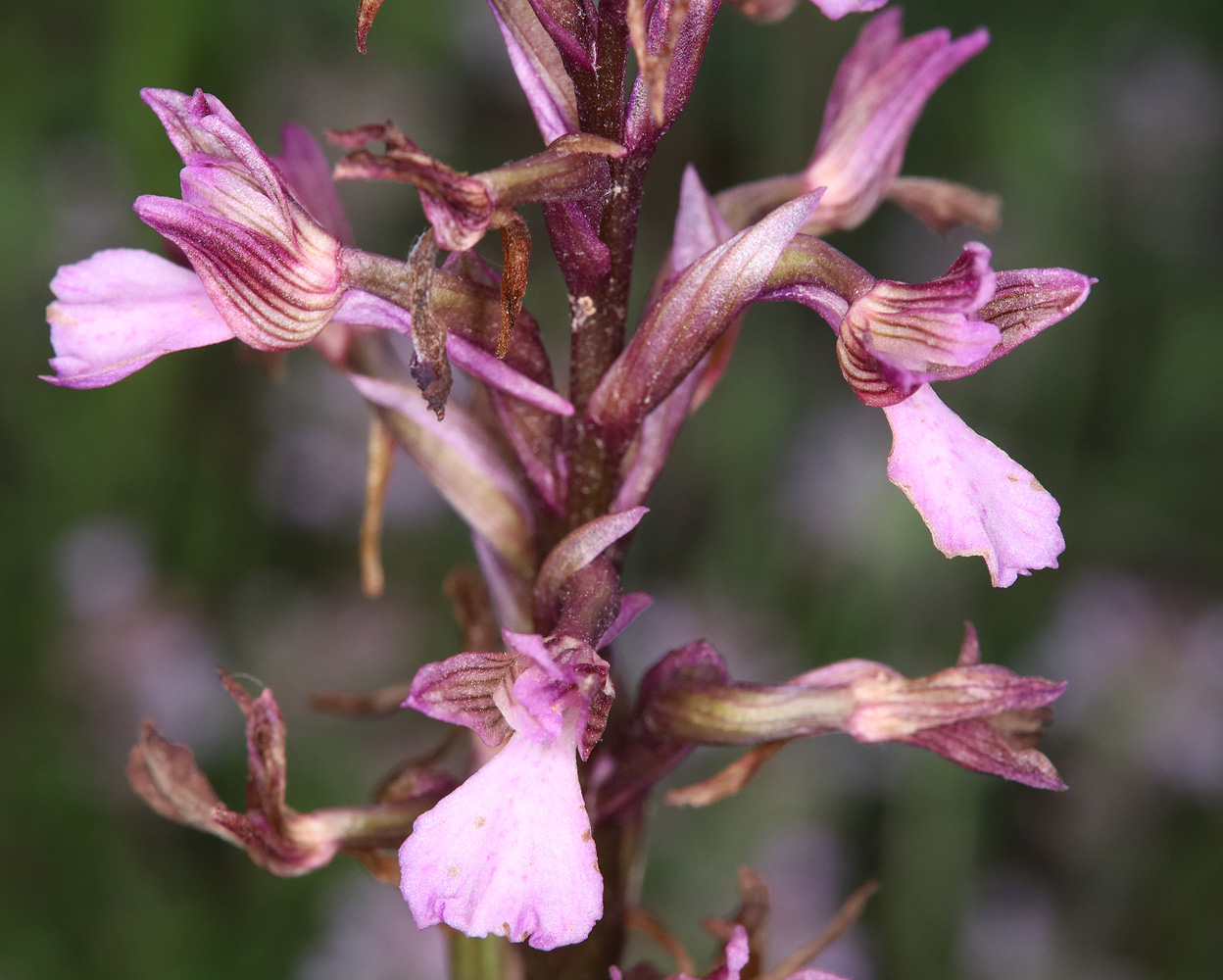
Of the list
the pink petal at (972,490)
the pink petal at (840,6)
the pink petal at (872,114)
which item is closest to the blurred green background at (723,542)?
the pink petal at (872,114)

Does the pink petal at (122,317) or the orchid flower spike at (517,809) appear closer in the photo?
the orchid flower spike at (517,809)

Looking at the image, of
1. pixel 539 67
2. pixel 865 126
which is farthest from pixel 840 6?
pixel 865 126

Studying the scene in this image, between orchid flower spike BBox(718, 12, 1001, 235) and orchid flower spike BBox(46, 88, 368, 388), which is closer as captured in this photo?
orchid flower spike BBox(46, 88, 368, 388)

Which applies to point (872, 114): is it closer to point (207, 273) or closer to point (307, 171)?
point (307, 171)

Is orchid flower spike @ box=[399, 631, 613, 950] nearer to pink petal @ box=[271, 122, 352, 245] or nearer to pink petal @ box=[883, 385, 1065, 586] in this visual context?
pink petal @ box=[883, 385, 1065, 586]

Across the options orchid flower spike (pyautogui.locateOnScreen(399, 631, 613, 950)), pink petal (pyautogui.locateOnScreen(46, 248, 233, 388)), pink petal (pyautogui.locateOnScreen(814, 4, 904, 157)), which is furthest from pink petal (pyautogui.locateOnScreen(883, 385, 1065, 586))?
pink petal (pyautogui.locateOnScreen(46, 248, 233, 388))

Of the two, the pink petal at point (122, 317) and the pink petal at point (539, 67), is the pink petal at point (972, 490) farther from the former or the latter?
the pink petal at point (122, 317)
